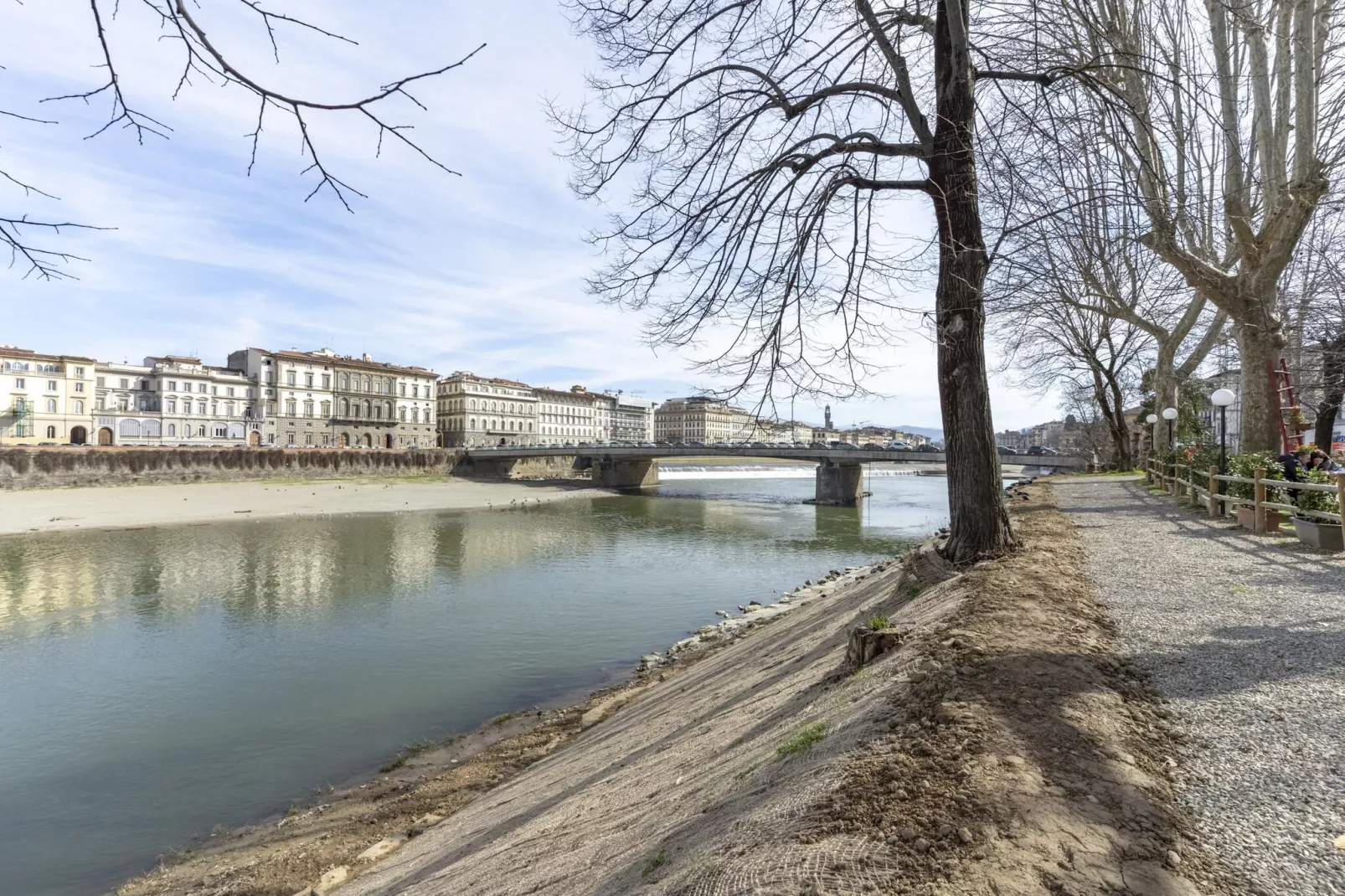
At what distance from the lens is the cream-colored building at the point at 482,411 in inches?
4183

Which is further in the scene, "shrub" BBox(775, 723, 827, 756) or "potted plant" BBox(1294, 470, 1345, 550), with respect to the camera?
"potted plant" BBox(1294, 470, 1345, 550)

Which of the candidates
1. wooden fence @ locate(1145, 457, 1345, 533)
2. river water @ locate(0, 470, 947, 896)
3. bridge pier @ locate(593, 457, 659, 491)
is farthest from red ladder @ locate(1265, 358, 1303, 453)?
bridge pier @ locate(593, 457, 659, 491)

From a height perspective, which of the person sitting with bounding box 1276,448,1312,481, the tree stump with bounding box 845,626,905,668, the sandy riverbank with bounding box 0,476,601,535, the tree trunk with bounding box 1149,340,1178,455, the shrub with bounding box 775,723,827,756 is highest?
the tree trunk with bounding box 1149,340,1178,455

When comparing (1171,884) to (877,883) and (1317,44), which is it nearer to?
(877,883)

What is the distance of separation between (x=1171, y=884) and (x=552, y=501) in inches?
2185

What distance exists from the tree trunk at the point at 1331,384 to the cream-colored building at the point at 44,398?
92.3 meters

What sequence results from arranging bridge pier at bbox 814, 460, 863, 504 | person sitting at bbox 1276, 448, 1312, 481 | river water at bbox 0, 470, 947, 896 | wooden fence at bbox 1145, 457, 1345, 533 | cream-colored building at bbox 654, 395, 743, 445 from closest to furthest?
1. river water at bbox 0, 470, 947, 896
2. wooden fence at bbox 1145, 457, 1345, 533
3. person sitting at bbox 1276, 448, 1312, 481
4. bridge pier at bbox 814, 460, 863, 504
5. cream-colored building at bbox 654, 395, 743, 445

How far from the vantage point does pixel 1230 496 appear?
13.7m

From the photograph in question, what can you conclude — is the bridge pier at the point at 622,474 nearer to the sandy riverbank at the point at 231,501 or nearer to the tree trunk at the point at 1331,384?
the sandy riverbank at the point at 231,501

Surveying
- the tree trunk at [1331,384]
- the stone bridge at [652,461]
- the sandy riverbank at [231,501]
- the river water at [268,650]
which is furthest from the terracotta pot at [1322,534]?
the sandy riverbank at [231,501]

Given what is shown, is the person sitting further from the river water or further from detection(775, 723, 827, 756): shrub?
the river water

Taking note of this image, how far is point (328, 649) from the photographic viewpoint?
1449cm

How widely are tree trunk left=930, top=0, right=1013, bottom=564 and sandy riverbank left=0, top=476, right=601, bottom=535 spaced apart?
41524 mm

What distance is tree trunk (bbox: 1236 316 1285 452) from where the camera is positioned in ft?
51.2
